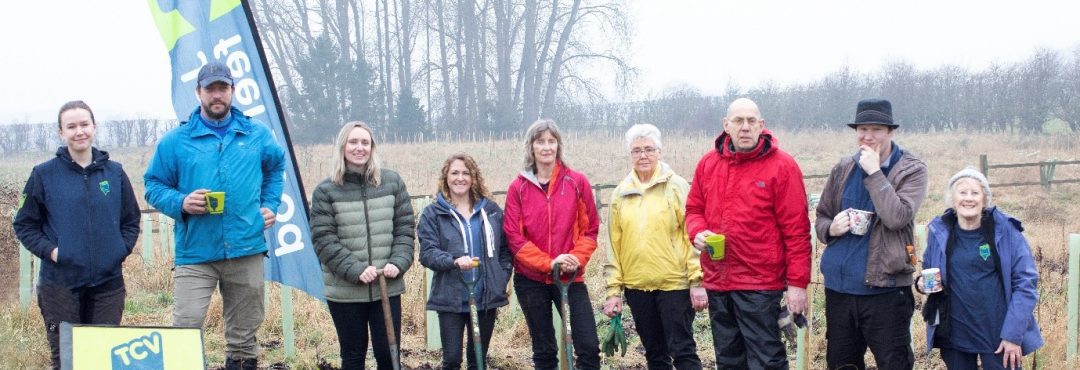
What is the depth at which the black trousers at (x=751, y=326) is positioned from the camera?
4398 millimetres

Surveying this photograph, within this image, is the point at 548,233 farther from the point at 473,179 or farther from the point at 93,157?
the point at 93,157

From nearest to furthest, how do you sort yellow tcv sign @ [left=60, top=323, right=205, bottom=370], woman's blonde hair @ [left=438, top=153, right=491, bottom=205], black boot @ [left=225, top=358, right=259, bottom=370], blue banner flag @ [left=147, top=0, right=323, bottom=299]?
yellow tcv sign @ [left=60, top=323, right=205, bottom=370], black boot @ [left=225, top=358, right=259, bottom=370], woman's blonde hair @ [left=438, top=153, right=491, bottom=205], blue banner flag @ [left=147, top=0, right=323, bottom=299]

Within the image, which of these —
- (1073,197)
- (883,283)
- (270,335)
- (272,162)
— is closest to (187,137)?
(272,162)

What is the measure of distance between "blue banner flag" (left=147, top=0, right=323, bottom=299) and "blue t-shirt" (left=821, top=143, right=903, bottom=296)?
3.31 metres

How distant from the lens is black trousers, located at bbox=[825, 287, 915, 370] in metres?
4.20

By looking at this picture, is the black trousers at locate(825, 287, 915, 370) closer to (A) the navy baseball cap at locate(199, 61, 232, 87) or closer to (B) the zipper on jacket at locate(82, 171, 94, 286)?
(A) the navy baseball cap at locate(199, 61, 232, 87)

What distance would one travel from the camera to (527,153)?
15.8 ft

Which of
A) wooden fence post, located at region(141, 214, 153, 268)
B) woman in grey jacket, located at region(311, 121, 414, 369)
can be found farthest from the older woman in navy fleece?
wooden fence post, located at region(141, 214, 153, 268)

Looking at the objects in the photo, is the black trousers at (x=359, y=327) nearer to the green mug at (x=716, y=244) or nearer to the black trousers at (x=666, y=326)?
the black trousers at (x=666, y=326)

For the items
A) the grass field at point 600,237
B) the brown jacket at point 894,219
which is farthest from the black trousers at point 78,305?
the brown jacket at point 894,219

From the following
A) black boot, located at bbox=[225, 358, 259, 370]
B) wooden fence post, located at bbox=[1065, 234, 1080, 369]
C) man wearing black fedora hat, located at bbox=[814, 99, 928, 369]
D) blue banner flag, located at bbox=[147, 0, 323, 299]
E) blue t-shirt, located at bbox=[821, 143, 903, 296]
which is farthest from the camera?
blue banner flag, located at bbox=[147, 0, 323, 299]

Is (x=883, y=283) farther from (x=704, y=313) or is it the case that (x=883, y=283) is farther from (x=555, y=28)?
(x=555, y=28)

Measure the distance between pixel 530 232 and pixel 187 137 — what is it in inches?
69.5

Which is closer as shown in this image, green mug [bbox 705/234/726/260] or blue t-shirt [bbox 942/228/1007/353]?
blue t-shirt [bbox 942/228/1007/353]
